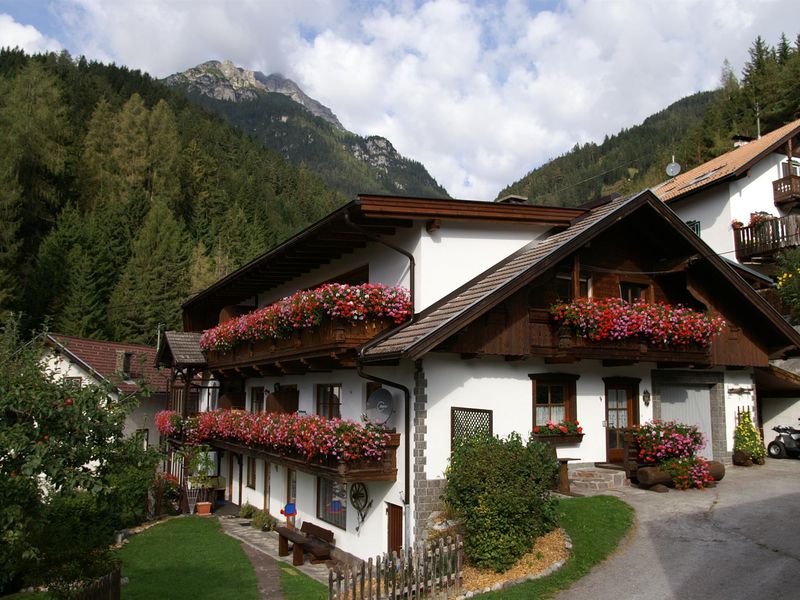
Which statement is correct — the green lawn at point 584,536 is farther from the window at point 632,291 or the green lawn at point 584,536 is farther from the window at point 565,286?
the window at point 632,291

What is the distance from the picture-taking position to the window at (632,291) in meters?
16.4

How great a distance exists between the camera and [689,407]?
17.5 meters

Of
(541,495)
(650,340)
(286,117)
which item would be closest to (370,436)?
(541,495)

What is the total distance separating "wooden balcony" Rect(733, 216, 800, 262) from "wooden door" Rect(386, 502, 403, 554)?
22645 millimetres

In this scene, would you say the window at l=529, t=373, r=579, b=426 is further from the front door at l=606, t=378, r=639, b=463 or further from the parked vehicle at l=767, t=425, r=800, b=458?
the parked vehicle at l=767, t=425, r=800, b=458

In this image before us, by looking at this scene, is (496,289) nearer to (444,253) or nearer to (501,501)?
(444,253)

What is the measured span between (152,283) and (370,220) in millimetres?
37190

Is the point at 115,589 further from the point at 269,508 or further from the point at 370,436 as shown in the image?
the point at 269,508

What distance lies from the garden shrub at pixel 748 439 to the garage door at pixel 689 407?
2.37 ft

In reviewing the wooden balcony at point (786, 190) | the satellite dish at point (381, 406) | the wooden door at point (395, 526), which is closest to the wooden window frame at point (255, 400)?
the satellite dish at point (381, 406)

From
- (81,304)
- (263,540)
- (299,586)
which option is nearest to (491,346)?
(299,586)

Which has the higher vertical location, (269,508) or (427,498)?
(427,498)

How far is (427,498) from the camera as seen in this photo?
42.0 feet

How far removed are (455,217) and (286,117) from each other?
193 meters
